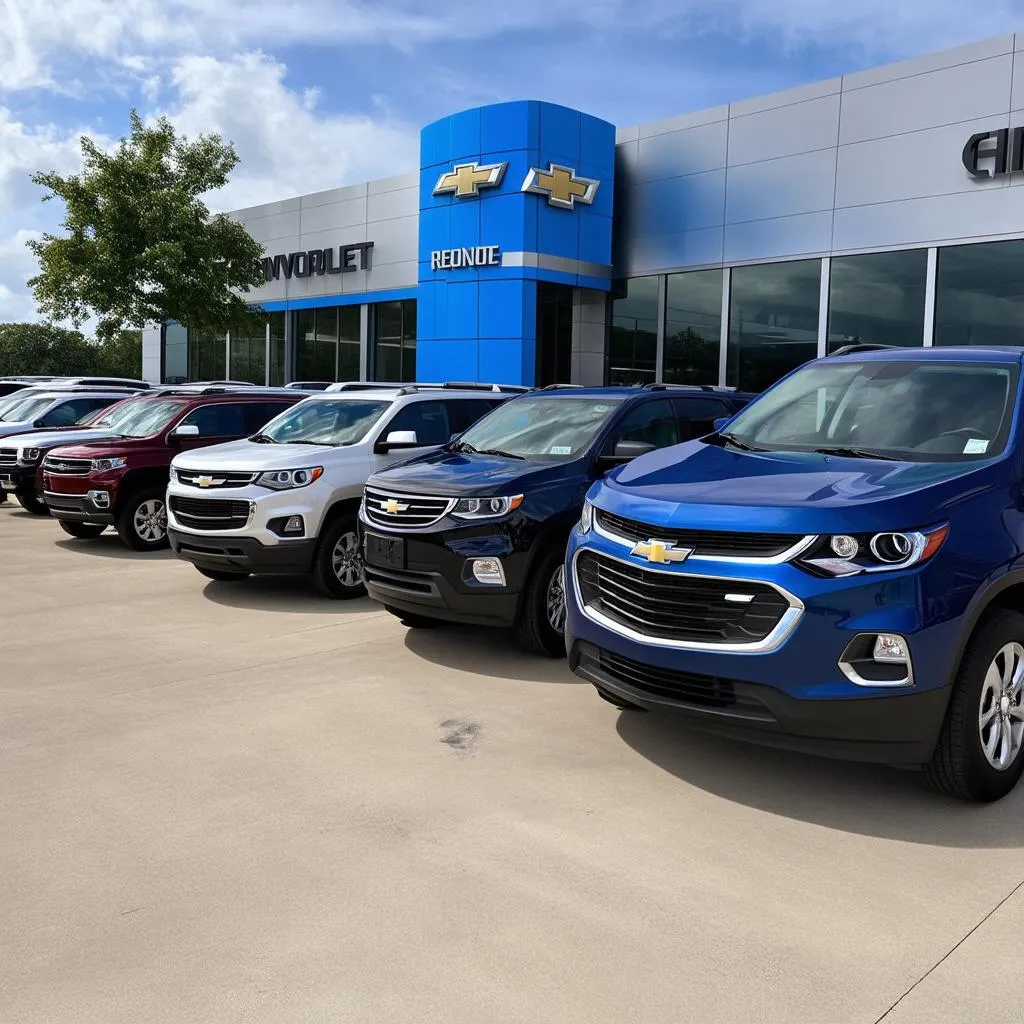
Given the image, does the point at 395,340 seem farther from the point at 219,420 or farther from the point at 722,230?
the point at 219,420

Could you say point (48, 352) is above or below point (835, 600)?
above

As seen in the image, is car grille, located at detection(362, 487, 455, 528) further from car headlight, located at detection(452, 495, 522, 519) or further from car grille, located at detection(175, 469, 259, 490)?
car grille, located at detection(175, 469, 259, 490)

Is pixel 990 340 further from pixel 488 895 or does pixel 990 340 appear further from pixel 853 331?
pixel 488 895

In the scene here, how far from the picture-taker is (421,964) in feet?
9.85

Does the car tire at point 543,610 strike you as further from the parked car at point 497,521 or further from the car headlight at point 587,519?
the car headlight at point 587,519

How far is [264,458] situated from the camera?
8.53 meters

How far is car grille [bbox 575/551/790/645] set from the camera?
3.93 meters

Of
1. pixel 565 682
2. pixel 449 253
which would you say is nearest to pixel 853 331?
pixel 449 253

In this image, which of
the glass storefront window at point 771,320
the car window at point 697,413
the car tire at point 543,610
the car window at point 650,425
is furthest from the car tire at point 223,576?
the glass storefront window at point 771,320

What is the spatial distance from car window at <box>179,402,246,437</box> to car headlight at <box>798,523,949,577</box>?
9099 millimetres

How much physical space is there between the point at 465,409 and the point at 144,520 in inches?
157

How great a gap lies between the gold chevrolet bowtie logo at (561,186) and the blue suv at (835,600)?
1928 cm

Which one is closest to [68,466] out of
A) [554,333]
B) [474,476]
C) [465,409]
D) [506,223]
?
[465,409]

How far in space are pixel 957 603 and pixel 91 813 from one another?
3.49 m
